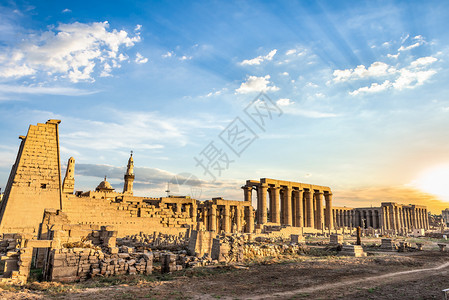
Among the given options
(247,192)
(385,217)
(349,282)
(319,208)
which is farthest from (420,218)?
(349,282)

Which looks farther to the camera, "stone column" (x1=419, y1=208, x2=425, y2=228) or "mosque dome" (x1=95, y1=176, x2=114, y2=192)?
"stone column" (x1=419, y1=208, x2=425, y2=228)

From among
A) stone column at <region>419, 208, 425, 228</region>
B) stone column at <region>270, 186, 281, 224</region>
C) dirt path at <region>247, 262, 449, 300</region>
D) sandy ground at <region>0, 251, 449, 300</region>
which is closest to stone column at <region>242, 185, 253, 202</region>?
stone column at <region>270, 186, 281, 224</region>

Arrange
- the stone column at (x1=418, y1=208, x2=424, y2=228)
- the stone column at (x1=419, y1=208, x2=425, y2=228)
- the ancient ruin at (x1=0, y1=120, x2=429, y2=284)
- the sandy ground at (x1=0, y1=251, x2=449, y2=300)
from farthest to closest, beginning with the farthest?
the stone column at (x1=419, y1=208, x2=425, y2=228) < the stone column at (x1=418, y1=208, x2=424, y2=228) < the ancient ruin at (x1=0, y1=120, x2=429, y2=284) < the sandy ground at (x1=0, y1=251, x2=449, y2=300)

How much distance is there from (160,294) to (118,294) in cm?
133

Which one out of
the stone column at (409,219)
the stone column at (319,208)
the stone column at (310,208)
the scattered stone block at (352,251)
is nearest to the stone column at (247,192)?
the stone column at (310,208)

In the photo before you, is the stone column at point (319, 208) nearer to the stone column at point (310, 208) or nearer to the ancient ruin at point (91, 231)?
the stone column at point (310, 208)

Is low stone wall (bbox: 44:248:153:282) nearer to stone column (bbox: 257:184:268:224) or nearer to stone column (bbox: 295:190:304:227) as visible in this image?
stone column (bbox: 257:184:268:224)

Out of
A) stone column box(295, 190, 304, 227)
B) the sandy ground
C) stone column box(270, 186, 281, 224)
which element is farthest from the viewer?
stone column box(295, 190, 304, 227)

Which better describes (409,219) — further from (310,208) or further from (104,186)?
(104,186)

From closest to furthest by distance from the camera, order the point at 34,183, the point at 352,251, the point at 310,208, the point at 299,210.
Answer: the point at 34,183 < the point at 352,251 < the point at 299,210 < the point at 310,208

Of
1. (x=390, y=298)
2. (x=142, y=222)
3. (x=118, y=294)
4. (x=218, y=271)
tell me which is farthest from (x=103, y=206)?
Result: (x=390, y=298)

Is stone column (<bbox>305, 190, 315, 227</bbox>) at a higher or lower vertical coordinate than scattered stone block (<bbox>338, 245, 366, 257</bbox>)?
higher

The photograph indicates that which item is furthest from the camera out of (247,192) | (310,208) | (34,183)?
(310,208)

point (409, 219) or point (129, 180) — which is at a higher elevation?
point (129, 180)
